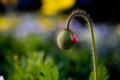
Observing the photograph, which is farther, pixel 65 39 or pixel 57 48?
pixel 57 48

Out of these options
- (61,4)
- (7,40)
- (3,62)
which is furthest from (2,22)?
(3,62)

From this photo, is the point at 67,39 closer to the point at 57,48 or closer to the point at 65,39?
the point at 65,39

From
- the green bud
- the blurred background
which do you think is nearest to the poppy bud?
the green bud

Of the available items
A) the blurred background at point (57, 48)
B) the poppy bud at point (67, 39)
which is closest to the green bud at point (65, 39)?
the poppy bud at point (67, 39)

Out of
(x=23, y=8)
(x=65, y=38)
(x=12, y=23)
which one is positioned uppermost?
(x=23, y=8)

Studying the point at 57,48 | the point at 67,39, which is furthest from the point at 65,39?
the point at 57,48

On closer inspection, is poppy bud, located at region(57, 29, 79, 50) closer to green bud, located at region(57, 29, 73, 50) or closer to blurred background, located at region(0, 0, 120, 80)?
green bud, located at region(57, 29, 73, 50)

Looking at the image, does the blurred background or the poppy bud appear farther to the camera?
the blurred background

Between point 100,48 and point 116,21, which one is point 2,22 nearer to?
point 116,21

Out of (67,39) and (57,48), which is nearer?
(67,39)

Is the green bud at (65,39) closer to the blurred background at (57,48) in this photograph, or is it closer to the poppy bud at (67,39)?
the poppy bud at (67,39)

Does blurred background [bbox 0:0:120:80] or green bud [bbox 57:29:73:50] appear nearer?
green bud [bbox 57:29:73:50]
